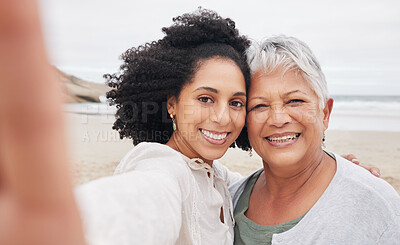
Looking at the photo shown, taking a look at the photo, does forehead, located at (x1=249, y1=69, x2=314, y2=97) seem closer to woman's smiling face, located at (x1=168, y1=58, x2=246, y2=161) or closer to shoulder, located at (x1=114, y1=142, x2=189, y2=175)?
woman's smiling face, located at (x1=168, y1=58, x2=246, y2=161)

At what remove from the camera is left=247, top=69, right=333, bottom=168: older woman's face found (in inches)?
113

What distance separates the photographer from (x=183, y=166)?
83.0 inches

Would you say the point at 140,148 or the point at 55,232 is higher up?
the point at 55,232

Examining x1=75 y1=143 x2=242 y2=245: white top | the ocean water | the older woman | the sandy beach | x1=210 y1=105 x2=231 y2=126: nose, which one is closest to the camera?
x1=75 y1=143 x2=242 y2=245: white top

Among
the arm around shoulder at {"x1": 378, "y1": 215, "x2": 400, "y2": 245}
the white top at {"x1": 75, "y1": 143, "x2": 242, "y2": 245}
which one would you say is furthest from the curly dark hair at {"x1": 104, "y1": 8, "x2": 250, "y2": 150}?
the arm around shoulder at {"x1": 378, "y1": 215, "x2": 400, "y2": 245}

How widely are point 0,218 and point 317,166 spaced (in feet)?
9.53

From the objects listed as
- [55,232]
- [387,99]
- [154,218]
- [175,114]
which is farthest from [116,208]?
[387,99]

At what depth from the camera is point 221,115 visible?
2676 millimetres

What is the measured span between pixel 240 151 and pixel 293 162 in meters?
10.2

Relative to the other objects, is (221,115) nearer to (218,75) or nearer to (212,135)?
(212,135)

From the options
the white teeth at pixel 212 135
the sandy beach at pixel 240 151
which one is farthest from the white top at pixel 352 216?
the sandy beach at pixel 240 151

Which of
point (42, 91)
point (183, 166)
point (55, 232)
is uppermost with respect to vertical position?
point (42, 91)

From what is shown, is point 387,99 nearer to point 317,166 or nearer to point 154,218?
point 317,166

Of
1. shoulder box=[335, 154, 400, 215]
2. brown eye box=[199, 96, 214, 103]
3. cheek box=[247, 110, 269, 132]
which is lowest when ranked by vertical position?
shoulder box=[335, 154, 400, 215]
